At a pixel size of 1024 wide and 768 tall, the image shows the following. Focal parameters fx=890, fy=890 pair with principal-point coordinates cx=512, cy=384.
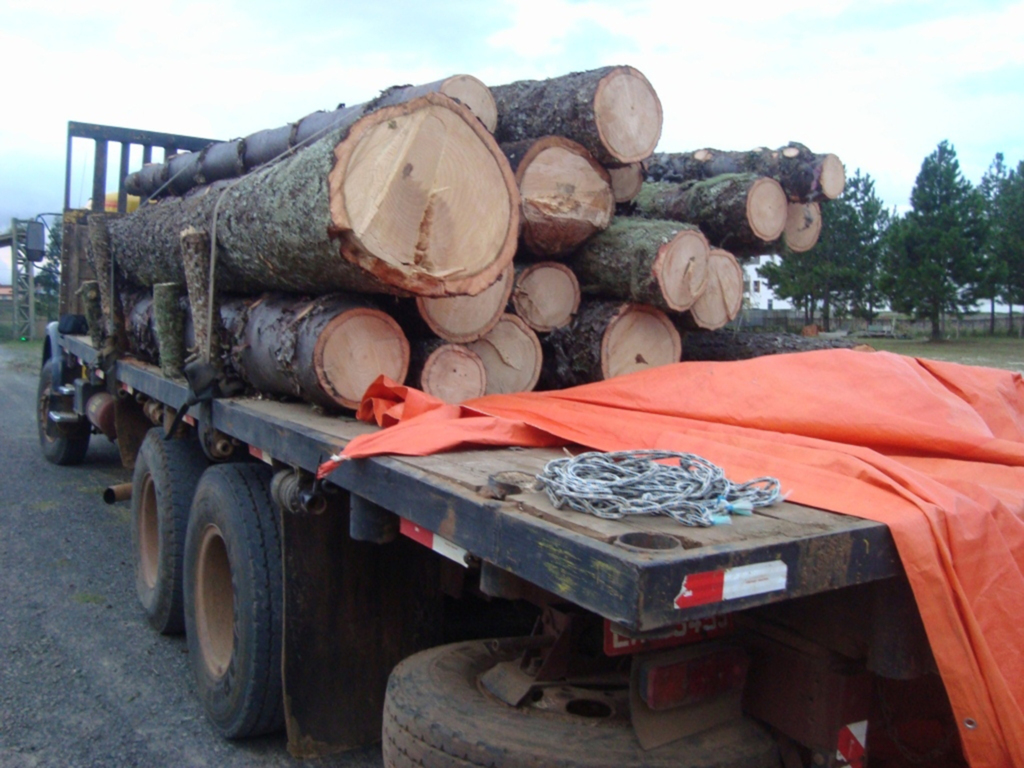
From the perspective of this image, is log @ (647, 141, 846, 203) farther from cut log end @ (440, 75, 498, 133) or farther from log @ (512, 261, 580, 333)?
cut log end @ (440, 75, 498, 133)

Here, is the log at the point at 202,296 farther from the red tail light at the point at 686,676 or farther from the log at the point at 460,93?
A: the red tail light at the point at 686,676

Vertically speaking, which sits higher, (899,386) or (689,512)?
(899,386)

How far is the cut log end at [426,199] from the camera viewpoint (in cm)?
292

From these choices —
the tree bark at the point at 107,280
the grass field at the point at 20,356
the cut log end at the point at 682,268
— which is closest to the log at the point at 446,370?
the cut log end at the point at 682,268

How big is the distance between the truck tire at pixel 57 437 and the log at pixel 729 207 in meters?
5.86

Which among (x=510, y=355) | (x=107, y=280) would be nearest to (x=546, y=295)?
→ (x=510, y=355)

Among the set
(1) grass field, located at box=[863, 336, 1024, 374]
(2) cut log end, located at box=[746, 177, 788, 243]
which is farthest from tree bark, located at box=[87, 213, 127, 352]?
(1) grass field, located at box=[863, 336, 1024, 374]

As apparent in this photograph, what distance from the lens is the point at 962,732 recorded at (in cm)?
167

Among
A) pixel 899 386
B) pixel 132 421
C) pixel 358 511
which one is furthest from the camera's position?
pixel 132 421

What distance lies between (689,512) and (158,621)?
3496mm

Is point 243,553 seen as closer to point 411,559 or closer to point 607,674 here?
point 411,559

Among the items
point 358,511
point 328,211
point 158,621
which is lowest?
point 158,621

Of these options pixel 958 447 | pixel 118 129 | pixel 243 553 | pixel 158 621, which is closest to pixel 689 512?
pixel 958 447

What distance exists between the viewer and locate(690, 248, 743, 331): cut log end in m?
4.28
